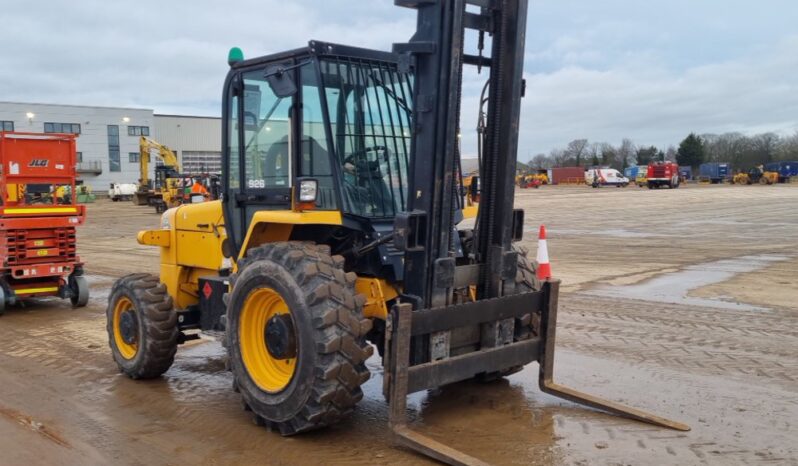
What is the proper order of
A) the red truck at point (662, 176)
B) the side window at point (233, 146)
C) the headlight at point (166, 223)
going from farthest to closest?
1. the red truck at point (662, 176)
2. the headlight at point (166, 223)
3. the side window at point (233, 146)

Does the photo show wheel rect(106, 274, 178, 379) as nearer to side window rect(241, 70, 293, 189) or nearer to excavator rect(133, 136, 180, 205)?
side window rect(241, 70, 293, 189)

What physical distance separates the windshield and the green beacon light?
1.05m

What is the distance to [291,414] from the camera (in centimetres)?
468

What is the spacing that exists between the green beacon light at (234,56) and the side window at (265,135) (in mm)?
162

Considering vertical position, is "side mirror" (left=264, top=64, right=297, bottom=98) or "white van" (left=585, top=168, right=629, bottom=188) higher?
"side mirror" (left=264, top=64, right=297, bottom=98)

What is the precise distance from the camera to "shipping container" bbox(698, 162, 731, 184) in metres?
73.3

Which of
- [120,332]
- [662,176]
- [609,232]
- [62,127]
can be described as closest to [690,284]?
[120,332]

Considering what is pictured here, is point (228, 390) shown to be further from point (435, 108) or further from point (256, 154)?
point (435, 108)

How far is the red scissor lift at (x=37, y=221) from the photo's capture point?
10.1 m

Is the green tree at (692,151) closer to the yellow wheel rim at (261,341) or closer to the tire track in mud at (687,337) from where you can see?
the tire track in mud at (687,337)

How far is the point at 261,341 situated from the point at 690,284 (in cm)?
859

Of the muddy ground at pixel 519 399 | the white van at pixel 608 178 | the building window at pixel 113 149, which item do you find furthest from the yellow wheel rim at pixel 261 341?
the building window at pixel 113 149

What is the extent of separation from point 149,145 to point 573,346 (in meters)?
44.8

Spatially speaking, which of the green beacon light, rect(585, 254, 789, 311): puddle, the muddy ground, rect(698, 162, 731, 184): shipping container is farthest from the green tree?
the green beacon light
